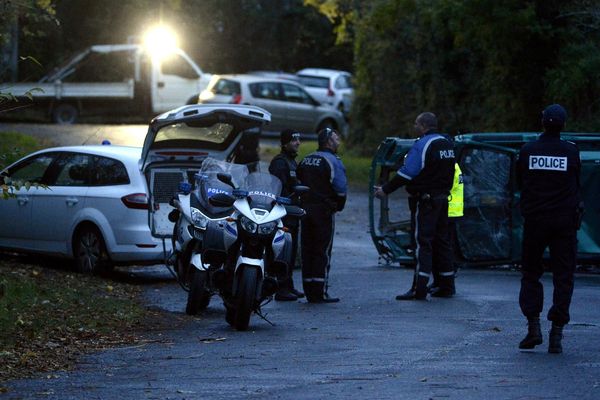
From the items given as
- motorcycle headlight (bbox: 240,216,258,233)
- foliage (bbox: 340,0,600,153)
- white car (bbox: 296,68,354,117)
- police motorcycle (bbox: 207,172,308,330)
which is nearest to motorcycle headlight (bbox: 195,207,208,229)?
police motorcycle (bbox: 207,172,308,330)

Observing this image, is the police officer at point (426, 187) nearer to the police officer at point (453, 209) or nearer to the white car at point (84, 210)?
the police officer at point (453, 209)

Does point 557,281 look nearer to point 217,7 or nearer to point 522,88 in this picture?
point 522,88

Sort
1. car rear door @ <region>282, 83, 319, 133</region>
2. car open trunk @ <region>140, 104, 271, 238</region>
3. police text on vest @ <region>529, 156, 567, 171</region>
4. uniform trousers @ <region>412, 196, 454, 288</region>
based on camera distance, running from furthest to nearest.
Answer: car rear door @ <region>282, 83, 319, 133</region> → car open trunk @ <region>140, 104, 271, 238</region> → uniform trousers @ <region>412, 196, 454, 288</region> → police text on vest @ <region>529, 156, 567, 171</region>

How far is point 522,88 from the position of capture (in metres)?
24.1

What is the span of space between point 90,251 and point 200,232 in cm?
333

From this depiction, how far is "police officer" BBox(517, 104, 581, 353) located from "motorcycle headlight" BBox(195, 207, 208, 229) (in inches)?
134

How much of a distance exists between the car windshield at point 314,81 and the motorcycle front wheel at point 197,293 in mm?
29338

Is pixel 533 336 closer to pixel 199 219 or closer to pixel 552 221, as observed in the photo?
pixel 552 221

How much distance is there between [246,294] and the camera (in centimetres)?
1091

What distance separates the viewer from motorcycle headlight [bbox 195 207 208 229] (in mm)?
12117

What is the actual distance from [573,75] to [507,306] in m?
9.82

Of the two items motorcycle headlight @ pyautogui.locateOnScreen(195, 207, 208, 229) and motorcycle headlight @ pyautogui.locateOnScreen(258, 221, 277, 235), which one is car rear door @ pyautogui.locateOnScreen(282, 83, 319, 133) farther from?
motorcycle headlight @ pyautogui.locateOnScreen(258, 221, 277, 235)

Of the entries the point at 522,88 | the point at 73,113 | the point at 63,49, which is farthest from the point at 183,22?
the point at 522,88

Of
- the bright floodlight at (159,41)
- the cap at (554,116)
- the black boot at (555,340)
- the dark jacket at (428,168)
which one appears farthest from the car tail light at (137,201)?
the bright floodlight at (159,41)
